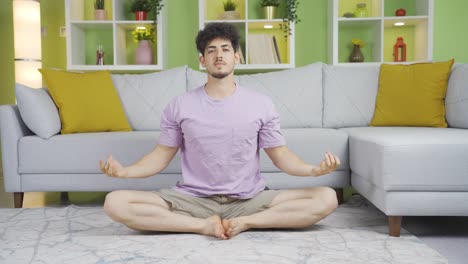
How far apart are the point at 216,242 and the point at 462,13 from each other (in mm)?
3567

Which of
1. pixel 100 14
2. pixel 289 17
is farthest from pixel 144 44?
pixel 289 17

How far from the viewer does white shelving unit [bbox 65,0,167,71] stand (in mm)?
4422

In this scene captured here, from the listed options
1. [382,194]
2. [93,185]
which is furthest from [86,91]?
[382,194]

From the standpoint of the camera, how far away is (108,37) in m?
4.83

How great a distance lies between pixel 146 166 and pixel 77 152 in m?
0.91

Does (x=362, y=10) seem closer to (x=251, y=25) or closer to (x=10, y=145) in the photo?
(x=251, y=25)

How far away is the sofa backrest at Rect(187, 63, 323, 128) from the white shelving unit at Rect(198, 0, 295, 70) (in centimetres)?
74

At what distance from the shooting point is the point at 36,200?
338 centimetres

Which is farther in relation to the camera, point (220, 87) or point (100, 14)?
A: point (100, 14)

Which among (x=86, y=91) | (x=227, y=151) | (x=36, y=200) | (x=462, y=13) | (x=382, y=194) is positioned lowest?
(x=36, y=200)

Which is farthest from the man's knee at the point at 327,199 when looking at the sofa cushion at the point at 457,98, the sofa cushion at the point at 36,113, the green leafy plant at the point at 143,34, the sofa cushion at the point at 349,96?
the green leafy plant at the point at 143,34

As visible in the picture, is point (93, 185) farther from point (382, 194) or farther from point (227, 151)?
point (382, 194)

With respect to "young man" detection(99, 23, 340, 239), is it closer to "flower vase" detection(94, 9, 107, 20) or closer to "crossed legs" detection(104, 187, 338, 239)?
"crossed legs" detection(104, 187, 338, 239)

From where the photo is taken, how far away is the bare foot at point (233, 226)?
215 cm
